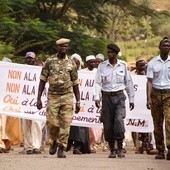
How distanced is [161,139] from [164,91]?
78cm

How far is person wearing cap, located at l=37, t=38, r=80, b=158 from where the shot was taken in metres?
11.5

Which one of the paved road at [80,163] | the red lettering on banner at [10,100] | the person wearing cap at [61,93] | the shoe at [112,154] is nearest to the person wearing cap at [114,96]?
the shoe at [112,154]

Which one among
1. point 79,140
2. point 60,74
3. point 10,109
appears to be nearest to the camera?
point 60,74

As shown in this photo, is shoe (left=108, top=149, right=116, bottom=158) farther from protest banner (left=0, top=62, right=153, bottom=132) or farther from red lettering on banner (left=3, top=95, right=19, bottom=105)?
red lettering on banner (left=3, top=95, right=19, bottom=105)

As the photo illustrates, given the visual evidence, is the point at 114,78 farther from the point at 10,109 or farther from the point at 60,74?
the point at 10,109

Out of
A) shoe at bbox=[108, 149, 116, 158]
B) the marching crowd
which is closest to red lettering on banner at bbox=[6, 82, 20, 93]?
the marching crowd

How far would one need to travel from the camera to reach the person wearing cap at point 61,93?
11.5 m

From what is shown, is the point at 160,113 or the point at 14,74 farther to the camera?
the point at 14,74

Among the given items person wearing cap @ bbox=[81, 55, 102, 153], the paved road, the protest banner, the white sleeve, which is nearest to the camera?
the paved road

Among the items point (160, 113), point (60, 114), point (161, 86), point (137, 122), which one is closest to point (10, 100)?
point (137, 122)

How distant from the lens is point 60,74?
11562 mm

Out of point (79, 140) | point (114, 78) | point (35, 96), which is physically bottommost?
point (79, 140)

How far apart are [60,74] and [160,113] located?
5.44 feet

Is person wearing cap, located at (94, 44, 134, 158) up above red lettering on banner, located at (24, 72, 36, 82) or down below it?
below
